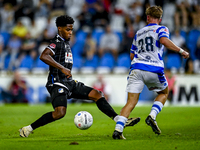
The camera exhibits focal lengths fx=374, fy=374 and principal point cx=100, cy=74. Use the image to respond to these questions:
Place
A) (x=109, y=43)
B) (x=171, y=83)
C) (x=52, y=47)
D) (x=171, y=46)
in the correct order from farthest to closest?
(x=109, y=43) < (x=171, y=83) < (x=52, y=47) < (x=171, y=46)

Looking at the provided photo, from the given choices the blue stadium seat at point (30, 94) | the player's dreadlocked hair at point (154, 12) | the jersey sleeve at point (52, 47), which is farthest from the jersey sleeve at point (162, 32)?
the blue stadium seat at point (30, 94)

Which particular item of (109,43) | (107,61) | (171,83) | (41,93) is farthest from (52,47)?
(109,43)

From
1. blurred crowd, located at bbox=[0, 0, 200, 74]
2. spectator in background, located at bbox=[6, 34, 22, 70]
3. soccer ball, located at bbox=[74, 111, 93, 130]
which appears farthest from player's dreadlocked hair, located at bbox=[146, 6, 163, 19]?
spectator in background, located at bbox=[6, 34, 22, 70]

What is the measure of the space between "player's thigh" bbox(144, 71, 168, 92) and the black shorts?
126 cm

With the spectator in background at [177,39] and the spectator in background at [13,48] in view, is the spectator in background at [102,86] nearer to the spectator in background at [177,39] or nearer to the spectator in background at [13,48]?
the spectator in background at [177,39]

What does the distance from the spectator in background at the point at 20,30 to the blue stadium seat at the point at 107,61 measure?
4.40 m

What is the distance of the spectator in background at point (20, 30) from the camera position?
19.3 metres

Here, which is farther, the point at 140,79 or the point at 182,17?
the point at 182,17

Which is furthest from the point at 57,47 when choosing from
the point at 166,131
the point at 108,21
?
the point at 108,21

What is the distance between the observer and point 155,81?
647 cm

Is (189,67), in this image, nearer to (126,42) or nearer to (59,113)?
(126,42)

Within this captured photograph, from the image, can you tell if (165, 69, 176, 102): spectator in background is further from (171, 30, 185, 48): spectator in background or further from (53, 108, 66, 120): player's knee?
(53, 108, 66, 120): player's knee

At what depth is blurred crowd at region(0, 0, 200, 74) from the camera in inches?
711

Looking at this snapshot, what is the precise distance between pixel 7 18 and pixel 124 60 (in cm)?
728
